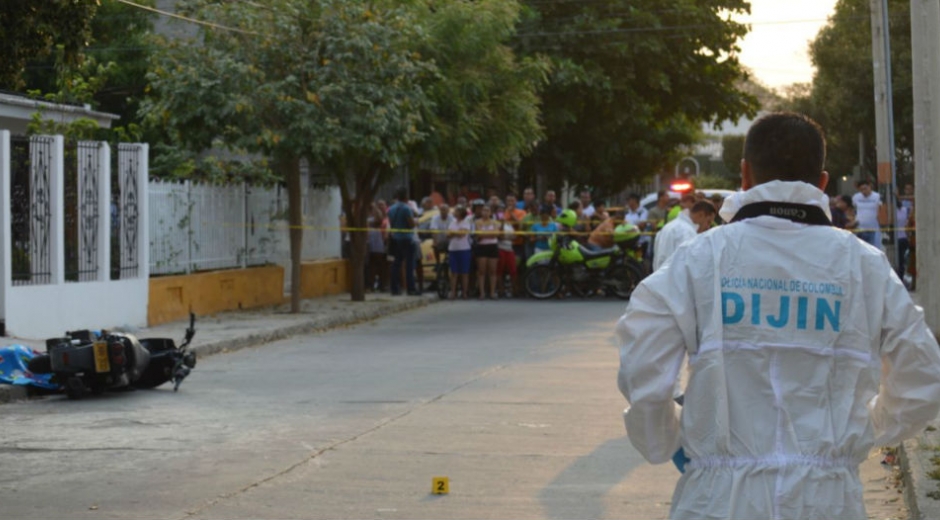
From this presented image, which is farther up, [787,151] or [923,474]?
[787,151]

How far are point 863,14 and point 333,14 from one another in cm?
2980

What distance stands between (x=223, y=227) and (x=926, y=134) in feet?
37.4

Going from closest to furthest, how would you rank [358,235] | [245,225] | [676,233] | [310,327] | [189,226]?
[676,233]
[310,327]
[189,226]
[245,225]
[358,235]

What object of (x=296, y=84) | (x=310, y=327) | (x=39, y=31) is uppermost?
(x=296, y=84)

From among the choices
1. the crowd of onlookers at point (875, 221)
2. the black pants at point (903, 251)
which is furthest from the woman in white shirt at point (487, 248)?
the black pants at point (903, 251)

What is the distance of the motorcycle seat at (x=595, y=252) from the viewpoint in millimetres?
27297

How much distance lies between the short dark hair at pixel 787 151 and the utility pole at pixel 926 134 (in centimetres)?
1174

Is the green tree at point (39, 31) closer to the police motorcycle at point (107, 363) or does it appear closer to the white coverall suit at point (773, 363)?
the police motorcycle at point (107, 363)

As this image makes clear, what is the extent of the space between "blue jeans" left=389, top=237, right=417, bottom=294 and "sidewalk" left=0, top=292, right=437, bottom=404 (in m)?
0.48

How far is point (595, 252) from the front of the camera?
1077 inches

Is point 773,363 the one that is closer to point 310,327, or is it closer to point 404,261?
point 310,327

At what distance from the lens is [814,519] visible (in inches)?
138

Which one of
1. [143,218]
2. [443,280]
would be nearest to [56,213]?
[143,218]

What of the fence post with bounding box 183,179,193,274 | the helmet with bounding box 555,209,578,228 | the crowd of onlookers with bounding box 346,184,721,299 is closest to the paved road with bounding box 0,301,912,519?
the fence post with bounding box 183,179,193,274
